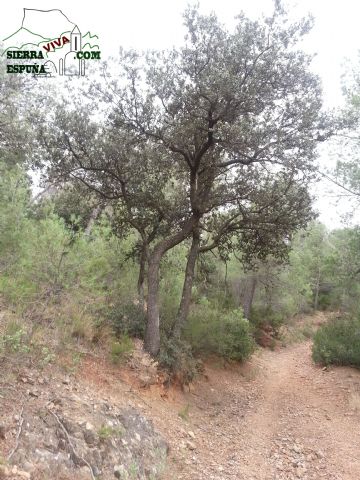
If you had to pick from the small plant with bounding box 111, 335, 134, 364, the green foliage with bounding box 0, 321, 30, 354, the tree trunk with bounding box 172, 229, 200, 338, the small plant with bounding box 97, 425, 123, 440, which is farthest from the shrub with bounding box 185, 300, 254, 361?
the green foliage with bounding box 0, 321, 30, 354

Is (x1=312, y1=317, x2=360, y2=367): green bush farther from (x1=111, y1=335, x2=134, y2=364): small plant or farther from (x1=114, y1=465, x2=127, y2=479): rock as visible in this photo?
(x1=114, y1=465, x2=127, y2=479): rock

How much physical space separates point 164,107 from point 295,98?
3057mm

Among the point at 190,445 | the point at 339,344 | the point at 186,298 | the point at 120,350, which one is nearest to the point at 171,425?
the point at 190,445

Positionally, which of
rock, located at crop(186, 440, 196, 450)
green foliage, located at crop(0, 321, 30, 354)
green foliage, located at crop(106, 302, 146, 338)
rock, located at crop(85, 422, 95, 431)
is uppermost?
green foliage, located at crop(0, 321, 30, 354)

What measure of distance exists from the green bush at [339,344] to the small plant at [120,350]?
766 cm

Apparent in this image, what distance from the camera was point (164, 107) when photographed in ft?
28.7

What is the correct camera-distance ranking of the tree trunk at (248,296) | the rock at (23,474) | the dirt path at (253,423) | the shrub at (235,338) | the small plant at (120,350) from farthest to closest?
1. the tree trunk at (248,296)
2. the shrub at (235,338)
3. the small plant at (120,350)
4. the dirt path at (253,423)
5. the rock at (23,474)

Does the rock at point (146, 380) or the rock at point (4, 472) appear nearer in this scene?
the rock at point (4, 472)

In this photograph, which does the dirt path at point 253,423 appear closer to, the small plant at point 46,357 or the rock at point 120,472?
the rock at point 120,472

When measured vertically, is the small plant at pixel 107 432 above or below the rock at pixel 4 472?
below

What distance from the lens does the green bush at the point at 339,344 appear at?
1182cm

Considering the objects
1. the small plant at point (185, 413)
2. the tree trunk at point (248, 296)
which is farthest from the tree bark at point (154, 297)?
the tree trunk at point (248, 296)

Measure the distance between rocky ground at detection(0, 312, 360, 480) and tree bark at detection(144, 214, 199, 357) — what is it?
15.6 inches

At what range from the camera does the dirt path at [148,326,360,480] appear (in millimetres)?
6402
